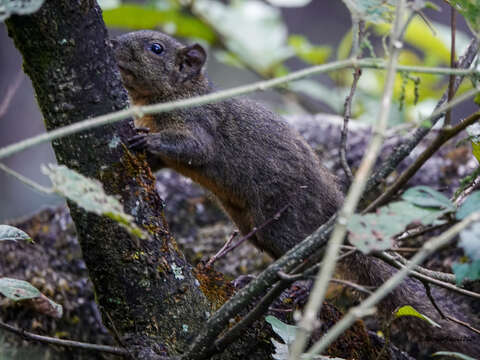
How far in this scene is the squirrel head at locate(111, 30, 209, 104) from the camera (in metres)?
4.22

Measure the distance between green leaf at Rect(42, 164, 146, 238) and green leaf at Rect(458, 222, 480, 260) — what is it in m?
0.90

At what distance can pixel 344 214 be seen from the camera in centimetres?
144

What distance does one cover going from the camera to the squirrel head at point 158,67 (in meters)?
4.22

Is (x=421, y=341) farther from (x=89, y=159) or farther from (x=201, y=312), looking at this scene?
(x=89, y=159)

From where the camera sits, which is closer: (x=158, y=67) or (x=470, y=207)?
(x=470, y=207)

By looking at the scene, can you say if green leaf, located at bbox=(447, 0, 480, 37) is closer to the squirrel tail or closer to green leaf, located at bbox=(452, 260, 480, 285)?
green leaf, located at bbox=(452, 260, 480, 285)

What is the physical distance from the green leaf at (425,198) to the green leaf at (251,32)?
167 inches

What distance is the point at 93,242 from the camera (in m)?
2.43

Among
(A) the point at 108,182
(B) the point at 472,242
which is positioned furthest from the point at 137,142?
(B) the point at 472,242

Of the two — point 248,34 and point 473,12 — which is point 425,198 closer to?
point 473,12

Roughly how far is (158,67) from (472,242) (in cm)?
316

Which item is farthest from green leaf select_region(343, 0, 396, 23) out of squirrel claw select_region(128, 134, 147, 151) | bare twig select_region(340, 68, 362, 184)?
squirrel claw select_region(128, 134, 147, 151)

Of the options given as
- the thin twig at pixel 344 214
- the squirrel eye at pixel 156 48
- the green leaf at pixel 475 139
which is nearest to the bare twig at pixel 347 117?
the green leaf at pixel 475 139

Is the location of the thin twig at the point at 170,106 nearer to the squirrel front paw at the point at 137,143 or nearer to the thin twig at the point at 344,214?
the thin twig at the point at 344,214
